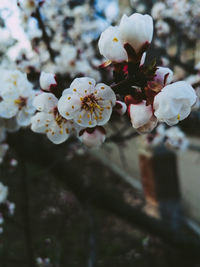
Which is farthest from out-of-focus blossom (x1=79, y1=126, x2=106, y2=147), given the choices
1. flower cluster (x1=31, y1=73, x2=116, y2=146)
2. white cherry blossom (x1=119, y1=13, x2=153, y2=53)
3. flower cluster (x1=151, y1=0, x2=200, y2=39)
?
flower cluster (x1=151, y1=0, x2=200, y2=39)

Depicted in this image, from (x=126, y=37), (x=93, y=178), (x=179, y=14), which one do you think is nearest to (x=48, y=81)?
(x=126, y=37)

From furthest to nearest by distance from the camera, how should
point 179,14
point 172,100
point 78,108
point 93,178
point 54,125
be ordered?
point 93,178, point 179,14, point 54,125, point 78,108, point 172,100

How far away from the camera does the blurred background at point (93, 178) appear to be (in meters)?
1.72

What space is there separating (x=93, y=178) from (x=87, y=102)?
5438mm

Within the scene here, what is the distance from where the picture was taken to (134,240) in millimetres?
3305

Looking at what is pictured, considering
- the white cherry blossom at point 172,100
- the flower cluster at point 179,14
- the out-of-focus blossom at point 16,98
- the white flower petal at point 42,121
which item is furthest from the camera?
the flower cluster at point 179,14

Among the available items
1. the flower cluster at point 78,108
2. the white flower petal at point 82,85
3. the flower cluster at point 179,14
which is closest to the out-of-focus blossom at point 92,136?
the flower cluster at point 78,108

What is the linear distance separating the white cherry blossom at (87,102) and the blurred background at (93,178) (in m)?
0.14

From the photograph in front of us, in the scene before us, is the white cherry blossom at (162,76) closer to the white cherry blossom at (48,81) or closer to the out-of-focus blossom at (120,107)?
the out-of-focus blossom at (120,107)

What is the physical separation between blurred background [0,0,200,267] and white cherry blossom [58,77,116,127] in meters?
0.14

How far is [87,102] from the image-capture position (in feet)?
2.02

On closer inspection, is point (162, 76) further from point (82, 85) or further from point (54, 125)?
point (54, 125)

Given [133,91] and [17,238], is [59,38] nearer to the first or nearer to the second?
[17,238]

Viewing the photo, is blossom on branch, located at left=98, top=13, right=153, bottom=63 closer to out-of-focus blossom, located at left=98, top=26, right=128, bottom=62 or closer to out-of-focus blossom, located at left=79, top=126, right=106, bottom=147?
out-of-focus blossom, located at left=98, top=26, right=128, bottom=62
